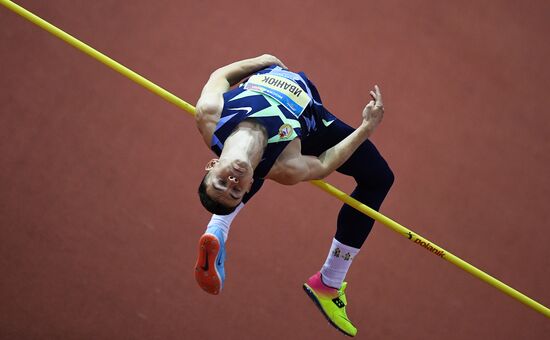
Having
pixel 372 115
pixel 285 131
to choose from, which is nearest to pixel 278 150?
pixel 285 131

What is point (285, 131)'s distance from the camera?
1947 millimetres

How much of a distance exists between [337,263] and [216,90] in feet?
2.27

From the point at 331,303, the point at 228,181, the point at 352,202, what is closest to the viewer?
the point at 228,181

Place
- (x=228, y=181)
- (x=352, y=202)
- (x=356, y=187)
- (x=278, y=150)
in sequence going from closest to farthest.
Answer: (x=228, y=181), (x=278, y=150), (x=352, y=202), (x=356, y=187)

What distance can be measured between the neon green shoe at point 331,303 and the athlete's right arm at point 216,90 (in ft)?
2.26

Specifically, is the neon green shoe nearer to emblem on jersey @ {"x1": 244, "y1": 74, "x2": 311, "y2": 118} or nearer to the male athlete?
the male athlete

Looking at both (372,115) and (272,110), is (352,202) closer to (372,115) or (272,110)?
(372,115)

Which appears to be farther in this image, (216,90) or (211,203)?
(216,90)

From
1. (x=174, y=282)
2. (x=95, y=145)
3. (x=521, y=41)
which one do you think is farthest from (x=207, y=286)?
(x=521, y=41)

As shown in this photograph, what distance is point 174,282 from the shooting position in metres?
3.38

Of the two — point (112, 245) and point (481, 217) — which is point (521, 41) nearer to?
point (481, 217)

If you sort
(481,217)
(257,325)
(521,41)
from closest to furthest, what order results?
1. (257,325)
2. (481,217)
3. (521,41)

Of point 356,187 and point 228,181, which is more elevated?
point 356,187

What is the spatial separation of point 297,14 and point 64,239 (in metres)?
1.52
